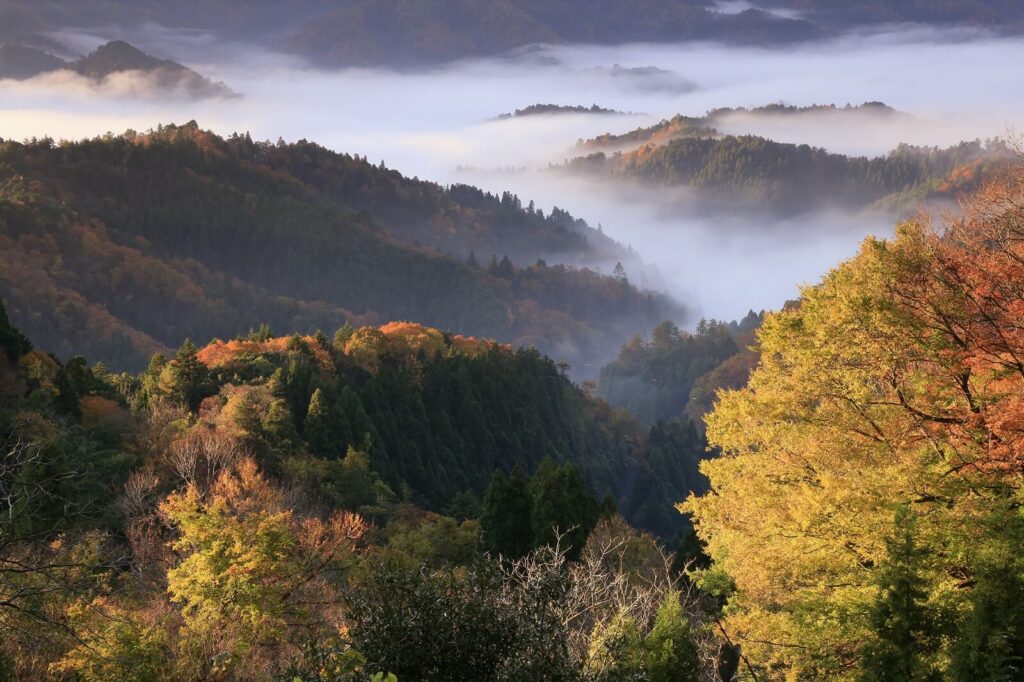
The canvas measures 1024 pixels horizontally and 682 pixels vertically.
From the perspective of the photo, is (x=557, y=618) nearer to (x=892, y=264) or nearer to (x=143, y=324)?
(x=892, y=264)

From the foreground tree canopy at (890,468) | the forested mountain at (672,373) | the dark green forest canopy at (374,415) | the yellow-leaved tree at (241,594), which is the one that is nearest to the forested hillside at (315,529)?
the yellow-leaved tree at (241,594)

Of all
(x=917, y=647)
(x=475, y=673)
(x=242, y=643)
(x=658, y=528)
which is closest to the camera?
(x=475, y=673)

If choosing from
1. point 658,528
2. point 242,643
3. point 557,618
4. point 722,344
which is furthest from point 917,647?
point 722,344

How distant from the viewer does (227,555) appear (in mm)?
21641

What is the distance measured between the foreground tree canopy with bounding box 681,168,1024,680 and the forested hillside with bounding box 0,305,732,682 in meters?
2.77

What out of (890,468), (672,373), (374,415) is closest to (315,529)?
(890,468)

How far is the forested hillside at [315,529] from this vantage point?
14211mm

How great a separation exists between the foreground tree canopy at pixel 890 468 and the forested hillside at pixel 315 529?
9.10ft

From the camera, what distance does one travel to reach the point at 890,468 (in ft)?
59.4

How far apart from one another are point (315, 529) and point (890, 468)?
A: 16820 millimetres

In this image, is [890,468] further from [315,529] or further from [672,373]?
[672,373]

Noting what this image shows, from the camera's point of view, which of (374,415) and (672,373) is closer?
(374,415)

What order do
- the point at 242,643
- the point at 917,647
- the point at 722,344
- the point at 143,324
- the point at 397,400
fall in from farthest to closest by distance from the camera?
the point at 722,344, the point at 143,324, the point at 397,400, the point at 242,643, the point at 917,647

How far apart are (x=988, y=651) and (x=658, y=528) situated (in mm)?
84444
